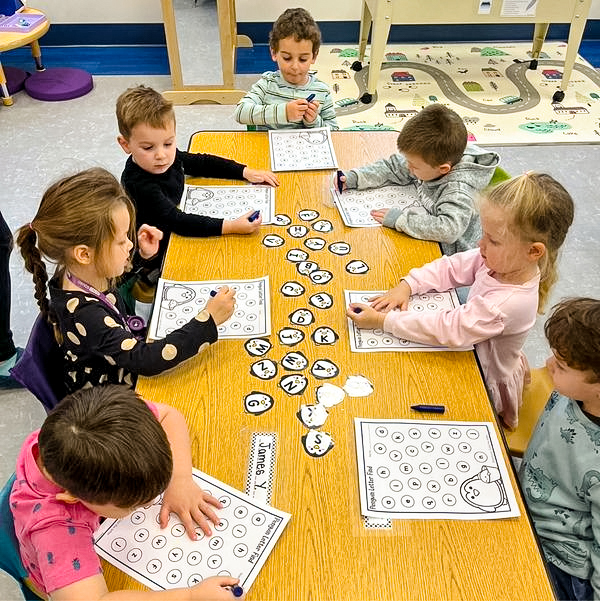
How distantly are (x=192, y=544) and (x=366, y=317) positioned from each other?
2.08 ft

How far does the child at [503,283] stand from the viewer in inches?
54.2

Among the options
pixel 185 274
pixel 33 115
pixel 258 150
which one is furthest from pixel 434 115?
pixel 33 115

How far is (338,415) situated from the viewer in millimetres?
1227

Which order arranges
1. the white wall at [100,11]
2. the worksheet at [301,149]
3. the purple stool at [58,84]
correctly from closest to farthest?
the worksheet at [301,149]
the purple stool at [58,84]
the white wall at [100,11]

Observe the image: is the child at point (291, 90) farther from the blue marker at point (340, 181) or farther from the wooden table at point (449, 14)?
the wooden table at point (449, 14)

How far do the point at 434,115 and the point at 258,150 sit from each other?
2.17ft

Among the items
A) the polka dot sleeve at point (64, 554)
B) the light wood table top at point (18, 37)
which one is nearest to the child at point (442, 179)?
the polka dot sleeve at point (64, 554)

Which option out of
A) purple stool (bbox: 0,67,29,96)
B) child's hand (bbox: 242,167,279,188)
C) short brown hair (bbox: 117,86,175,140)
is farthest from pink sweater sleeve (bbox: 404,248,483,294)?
purple stool (bbox: 0,67,29,96)

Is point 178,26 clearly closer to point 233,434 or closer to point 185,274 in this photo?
point 185,274

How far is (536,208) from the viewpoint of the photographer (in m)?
1.38

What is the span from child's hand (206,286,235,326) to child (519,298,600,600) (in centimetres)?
67

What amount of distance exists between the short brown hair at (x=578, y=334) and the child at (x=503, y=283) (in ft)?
0.70

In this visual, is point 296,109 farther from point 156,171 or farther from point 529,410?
point 529,410

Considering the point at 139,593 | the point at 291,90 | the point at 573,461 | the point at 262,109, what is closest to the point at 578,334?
the point at 573,461
